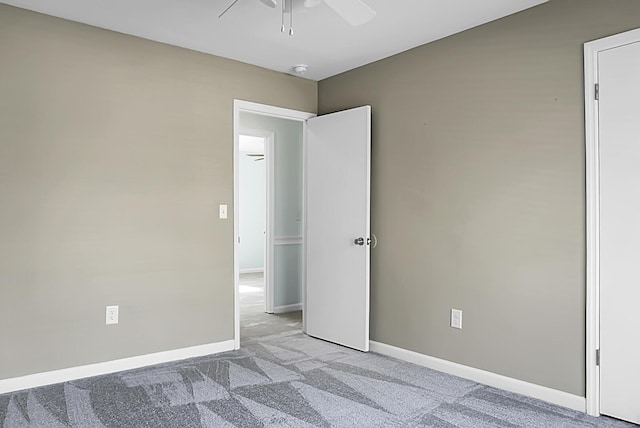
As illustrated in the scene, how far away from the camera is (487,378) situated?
3.06 metres

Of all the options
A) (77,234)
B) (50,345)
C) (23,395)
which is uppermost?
(77,234)

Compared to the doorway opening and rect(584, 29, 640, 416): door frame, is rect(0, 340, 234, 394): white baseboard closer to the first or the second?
rect(584, 29, 640, 416): door frame

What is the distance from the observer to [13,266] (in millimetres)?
2906

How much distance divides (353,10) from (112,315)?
2.59 meters

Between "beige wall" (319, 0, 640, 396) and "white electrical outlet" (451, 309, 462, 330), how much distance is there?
0.14 feet

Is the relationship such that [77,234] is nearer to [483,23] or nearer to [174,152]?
[174,152]

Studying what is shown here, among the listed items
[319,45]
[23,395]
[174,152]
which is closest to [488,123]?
[319,45]

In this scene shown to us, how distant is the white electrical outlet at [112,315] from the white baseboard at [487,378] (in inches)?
79.4

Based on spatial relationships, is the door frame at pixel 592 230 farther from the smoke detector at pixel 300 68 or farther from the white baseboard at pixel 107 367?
the white baseboard at pixel 107 367

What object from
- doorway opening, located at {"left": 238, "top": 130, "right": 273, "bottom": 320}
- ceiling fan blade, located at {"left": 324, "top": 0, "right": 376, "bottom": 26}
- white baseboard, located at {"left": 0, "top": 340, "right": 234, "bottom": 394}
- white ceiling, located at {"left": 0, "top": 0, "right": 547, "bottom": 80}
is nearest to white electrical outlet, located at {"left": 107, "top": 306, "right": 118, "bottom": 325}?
white baseboard, located at {"left": 0, "top": 340, "right": 234, "bottom": 394}

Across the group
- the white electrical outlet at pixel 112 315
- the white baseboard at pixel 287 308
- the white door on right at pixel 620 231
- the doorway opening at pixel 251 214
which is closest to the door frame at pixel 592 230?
the white door on right at pixel 620 231

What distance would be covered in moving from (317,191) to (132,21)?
201cm

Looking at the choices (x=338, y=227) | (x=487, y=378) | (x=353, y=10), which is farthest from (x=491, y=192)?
(x=353, y=10)

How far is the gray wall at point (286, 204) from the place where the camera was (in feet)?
17.9
